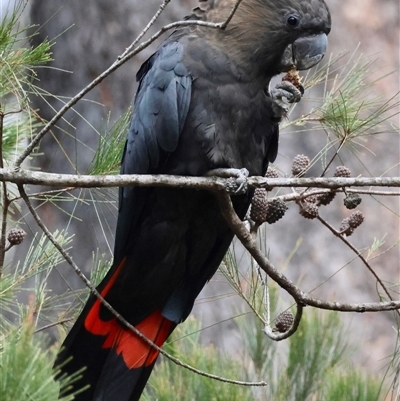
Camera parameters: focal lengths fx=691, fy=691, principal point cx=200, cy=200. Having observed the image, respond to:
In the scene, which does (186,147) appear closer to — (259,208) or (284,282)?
(259,208)

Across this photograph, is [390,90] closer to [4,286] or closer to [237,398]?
[237,398]

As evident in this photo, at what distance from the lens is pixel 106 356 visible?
64.0 inches

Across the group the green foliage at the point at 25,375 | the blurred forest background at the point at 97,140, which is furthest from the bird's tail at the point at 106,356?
the blurred forest background at the point at 97,140

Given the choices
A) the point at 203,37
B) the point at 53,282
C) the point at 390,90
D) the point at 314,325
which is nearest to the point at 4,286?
the point at 203,37

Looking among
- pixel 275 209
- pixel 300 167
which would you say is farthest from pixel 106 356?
pixel 300 167

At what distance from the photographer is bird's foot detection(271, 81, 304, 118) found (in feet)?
4.97

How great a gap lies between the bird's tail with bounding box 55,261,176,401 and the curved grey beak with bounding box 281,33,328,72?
1.99ft

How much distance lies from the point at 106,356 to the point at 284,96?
728 millimetres

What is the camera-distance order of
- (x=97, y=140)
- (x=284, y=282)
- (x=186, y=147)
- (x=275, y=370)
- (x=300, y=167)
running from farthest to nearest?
1. (x=97, y=140)
2. (x=275, y=370)
3. (x=300, y=167)
4. (x=186, y=147)
5. (x=284, y=282)

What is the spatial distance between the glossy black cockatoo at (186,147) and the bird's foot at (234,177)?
0.02 meters

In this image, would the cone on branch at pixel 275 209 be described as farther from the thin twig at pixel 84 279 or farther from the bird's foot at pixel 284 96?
the thin twig at pixel 84 279

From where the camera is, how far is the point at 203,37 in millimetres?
1541

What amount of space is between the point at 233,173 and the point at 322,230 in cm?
133

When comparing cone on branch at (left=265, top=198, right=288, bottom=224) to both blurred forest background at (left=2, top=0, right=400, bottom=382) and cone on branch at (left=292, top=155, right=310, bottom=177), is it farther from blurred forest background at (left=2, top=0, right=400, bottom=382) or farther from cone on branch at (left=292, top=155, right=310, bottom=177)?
blurred forest background at (left=2, top=0, right=400, bottom=382)
